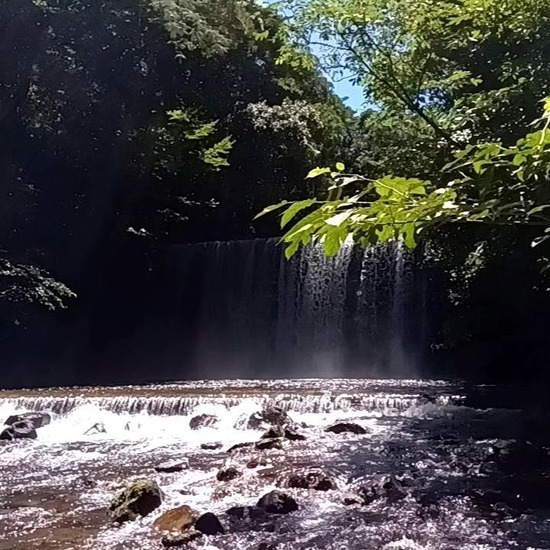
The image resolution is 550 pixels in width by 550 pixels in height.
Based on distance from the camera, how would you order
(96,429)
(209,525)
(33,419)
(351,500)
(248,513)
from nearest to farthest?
1. (209,525)
2. (248,513)
3. (351,500)
4. (96,429)
5. (33,419)

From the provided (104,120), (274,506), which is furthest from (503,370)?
(104,120)

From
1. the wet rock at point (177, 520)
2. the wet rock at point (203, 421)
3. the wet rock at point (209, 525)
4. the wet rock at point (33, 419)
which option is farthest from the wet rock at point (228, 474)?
the wet rock at point (33, 419)

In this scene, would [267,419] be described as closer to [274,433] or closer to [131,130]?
[274,433]

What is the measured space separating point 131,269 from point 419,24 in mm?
14037

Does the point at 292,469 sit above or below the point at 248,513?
above

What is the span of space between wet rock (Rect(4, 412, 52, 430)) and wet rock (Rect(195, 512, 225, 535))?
19.6 ft

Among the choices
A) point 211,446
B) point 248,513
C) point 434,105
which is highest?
point 434,105

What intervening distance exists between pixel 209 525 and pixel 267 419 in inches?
184

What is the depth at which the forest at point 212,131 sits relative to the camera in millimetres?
9422

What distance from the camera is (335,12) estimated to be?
31.0 feet

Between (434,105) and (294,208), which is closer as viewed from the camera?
(294,208)

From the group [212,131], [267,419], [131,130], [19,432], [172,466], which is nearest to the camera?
[172,466]

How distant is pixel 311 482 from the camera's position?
751 cm

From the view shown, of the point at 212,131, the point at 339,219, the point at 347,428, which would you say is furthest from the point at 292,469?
the point at 212,131
